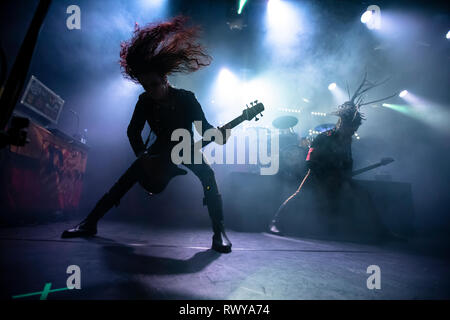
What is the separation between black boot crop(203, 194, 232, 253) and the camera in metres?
1.79

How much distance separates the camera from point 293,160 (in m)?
4.84

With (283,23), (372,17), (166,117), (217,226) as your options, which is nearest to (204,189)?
(217,226)

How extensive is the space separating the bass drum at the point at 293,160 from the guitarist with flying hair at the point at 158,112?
307 cm

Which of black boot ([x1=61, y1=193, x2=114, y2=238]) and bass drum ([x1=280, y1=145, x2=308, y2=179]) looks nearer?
black boot ([x1=61, y1=193, x2=114, y2=238])

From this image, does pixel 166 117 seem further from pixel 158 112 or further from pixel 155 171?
pixel 155 171

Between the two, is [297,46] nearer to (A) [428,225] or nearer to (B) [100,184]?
(A) [428,225]

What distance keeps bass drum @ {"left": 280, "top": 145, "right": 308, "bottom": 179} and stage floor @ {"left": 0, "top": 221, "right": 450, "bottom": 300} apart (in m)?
2.90

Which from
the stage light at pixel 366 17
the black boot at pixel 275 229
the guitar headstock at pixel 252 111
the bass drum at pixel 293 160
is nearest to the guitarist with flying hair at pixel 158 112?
the guitar headstock at pixel 252 111

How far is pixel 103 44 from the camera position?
4594 mm

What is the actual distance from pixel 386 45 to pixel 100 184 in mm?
10424

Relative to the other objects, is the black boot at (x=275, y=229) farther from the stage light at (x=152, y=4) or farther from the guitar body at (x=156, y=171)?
the stage light at (x=152, y=4)

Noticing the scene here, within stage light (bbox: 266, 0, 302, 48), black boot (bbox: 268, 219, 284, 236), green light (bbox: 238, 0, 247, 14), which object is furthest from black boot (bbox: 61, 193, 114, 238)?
stage light (bbox: 266, 0, 302, 48)

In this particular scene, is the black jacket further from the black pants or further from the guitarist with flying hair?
the black pants

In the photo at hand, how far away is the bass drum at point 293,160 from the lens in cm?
473
